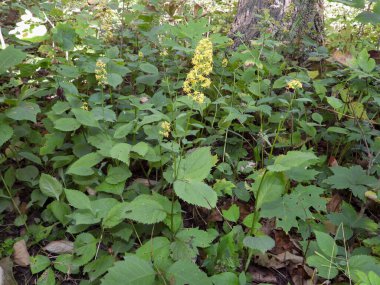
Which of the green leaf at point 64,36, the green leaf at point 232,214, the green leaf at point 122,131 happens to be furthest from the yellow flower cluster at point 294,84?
the green leaf at point 64,36

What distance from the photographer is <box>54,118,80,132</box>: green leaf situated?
2219 mm

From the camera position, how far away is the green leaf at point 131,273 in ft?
4.88

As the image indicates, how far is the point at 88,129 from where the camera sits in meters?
2.34

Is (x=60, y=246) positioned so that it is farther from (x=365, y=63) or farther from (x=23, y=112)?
(x=365, y=63)

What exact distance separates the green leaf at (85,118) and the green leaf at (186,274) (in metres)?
1.08

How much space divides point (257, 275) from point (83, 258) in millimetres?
950

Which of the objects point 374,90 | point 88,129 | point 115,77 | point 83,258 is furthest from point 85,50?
point 374,90

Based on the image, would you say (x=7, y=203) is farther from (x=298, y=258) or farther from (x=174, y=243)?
(x=298, y=258)

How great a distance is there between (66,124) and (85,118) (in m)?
0.14

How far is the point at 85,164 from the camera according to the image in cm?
215

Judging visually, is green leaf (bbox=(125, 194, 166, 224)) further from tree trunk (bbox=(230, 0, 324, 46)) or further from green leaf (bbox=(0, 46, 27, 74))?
tree trunk (bbox=(230, 0, 324, 46))

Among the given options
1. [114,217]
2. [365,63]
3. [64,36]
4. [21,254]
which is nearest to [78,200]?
[114,217]


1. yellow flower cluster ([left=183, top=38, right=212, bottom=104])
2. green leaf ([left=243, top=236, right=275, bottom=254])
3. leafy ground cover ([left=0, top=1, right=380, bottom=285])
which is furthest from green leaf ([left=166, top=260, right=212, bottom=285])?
yellow flower cluster ([left=183, top=38, right=212, bottom=104])

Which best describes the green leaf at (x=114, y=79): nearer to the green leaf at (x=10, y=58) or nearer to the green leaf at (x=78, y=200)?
the green leaf at (x=10, y=58)
